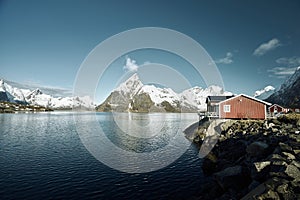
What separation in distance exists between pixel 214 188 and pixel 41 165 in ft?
68.1

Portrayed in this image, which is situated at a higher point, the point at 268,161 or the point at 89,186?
the point at 268,161

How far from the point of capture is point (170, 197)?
1642 cm

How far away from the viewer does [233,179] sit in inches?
600

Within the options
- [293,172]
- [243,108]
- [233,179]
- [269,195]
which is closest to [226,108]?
[243,108]

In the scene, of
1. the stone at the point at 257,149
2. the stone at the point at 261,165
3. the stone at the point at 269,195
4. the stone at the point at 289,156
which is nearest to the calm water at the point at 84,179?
the stone at the point at 257,149

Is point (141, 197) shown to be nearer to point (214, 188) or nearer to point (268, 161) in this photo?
point (214, 188)

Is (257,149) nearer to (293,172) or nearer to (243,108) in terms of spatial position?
(293,172)

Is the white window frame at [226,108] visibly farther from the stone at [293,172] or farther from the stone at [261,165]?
the stone at [293,172]

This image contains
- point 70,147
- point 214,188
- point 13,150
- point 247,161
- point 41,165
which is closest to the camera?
point 214,188

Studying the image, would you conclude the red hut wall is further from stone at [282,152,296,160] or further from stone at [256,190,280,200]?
stone at [256,190,280,200]

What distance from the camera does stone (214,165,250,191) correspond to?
583 inches

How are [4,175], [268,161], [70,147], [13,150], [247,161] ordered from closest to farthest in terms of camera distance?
[268,161] < [247,161] < [4,175] < [13,150] < [70,147]

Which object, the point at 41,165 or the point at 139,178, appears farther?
the point at 41,165

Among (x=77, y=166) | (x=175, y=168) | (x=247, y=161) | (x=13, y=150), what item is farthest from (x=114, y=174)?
(x=13, y=150)
